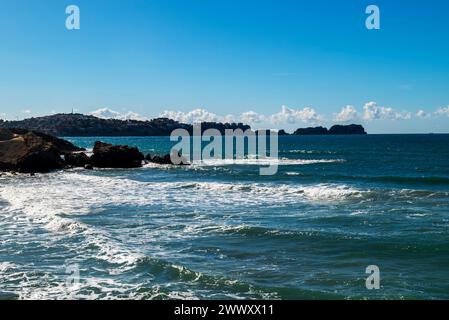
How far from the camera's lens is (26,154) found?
5231 cm

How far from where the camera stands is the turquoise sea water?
500 inches

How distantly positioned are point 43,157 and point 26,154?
1.87 metres

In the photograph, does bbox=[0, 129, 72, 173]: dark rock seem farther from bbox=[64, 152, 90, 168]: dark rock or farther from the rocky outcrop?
bbox=[64, 152, 90, 168]: dark rock

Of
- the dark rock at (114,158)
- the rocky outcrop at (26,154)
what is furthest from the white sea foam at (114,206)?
the dark rock at (114,158)

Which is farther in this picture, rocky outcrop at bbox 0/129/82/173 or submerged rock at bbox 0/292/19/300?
rocky outcrop at bbox 0/129/82/173

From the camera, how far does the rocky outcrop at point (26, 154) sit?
51.4 m

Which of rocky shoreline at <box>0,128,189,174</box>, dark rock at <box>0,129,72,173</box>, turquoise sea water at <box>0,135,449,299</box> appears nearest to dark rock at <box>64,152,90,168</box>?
rocky shoreline at <box>0,128,189,174</box>

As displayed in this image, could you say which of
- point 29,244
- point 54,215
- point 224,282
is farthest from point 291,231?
point 54,215

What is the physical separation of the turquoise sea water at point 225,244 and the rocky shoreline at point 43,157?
810 inches

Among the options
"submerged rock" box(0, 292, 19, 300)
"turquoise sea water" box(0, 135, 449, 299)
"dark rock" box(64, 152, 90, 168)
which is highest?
"dark rock" box(64, 152, 90, 168)

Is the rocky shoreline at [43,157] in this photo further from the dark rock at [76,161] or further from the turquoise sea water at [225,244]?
the turquoise sea water at [225,244]

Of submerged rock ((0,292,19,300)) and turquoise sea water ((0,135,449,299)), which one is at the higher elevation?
turquoise sea water ((0,135,449,299))

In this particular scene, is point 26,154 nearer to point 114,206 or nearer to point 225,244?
point 114,206
